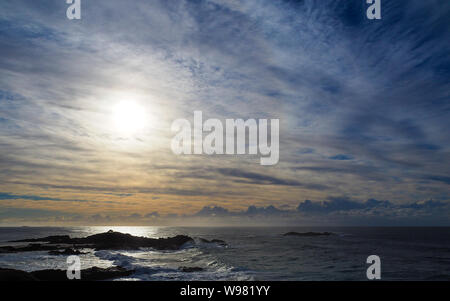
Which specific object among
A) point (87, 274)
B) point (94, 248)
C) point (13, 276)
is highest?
point (13, 276)

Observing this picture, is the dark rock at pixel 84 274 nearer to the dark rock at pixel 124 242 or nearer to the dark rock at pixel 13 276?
the dark rock at pixel 13 276

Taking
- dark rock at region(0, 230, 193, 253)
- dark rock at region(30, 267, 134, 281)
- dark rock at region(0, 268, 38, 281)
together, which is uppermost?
dark rock at region(0, 268, 38, 281)

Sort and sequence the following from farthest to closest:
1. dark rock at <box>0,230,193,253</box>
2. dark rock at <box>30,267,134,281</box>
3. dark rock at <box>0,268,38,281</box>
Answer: dark rock at <box>0,230,193,253</box> → dark rock at <box>30,267,134,281</box> → dark rock at <box>0,268,38,281</box>

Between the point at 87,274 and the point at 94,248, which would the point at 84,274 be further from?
the point at 94,248

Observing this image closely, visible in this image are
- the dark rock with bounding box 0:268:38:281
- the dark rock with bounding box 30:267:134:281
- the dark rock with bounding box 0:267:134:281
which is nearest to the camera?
the dark rock with bounding box 0:268:38:281

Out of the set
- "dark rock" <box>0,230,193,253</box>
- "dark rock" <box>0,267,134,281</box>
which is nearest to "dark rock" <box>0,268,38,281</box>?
"dark rock" <box>0,267,134,281</box>

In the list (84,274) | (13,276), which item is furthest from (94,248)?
(13,276)

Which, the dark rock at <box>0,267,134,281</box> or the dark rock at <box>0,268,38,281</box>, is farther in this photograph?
the dark rock at <box>0,267,134,281</box>

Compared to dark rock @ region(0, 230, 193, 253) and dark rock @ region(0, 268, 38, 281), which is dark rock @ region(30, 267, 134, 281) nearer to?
dark rock @ region(0, 268, 38, 281)
